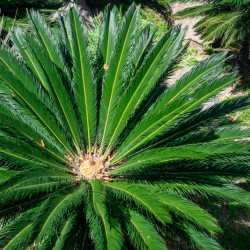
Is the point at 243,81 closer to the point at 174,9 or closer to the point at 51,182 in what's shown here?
the point at 174,9

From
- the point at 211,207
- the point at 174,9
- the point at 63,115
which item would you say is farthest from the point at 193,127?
the point at 174,9

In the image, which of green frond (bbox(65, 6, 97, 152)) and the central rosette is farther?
the central rosette

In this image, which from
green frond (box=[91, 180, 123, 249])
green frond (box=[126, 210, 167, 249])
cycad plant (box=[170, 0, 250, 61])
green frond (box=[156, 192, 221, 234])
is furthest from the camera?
cycad plant (box=[170, 0, 250, 61])

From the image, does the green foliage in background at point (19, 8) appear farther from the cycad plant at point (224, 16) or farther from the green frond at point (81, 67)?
the cycad plant at point (224, 16)

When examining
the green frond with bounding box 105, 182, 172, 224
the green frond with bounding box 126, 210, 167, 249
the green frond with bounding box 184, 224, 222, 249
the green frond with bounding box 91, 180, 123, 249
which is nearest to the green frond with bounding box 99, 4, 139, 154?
the green frond with bounding box 105, 182, 172, 224

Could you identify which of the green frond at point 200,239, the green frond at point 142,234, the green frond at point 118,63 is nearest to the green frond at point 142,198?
the green frond at point 142,234

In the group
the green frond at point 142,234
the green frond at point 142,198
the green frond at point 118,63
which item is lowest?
the green frond at point 142,234

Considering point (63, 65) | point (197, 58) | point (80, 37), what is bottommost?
point (63, 65)

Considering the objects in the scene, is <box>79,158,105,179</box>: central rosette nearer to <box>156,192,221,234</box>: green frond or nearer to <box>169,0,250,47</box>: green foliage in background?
<box>156,192,221,234</box>: green frond
